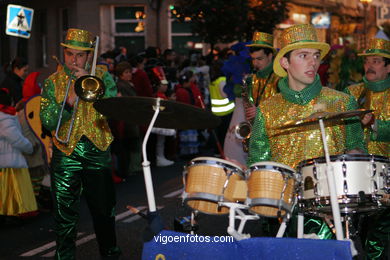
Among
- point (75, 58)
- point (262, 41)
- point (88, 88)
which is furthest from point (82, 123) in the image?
point (262, 41)

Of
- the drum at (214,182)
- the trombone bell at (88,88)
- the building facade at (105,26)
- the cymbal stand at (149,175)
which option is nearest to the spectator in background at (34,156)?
the trombone bell at (88,88)

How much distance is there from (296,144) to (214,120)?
684mm

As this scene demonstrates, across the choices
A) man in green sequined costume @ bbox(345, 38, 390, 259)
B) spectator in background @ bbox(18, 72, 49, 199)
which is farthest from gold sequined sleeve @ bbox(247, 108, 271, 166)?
spectator in background @ bbox(18, 72, 49, 199)

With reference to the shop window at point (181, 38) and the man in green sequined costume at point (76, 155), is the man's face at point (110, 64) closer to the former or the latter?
the man in green sequined costume at point (76, 155)

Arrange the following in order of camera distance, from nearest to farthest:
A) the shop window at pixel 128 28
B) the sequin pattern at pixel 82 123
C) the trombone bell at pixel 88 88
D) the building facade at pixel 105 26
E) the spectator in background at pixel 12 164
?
the trombone bell at pixel 88 88, the sequin pattern at pixel 82 123, the spectator in background at pixel 12 164, the building facade at pixel 105 26, the shop window at pixel 128 28

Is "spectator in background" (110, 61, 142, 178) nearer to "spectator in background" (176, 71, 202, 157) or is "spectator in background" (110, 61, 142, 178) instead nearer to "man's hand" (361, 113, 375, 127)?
"spectator in background" (176, 71, 202, 157)

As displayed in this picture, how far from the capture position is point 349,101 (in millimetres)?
5367

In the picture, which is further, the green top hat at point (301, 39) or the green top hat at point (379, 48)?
the green top hat at point (379, 48)

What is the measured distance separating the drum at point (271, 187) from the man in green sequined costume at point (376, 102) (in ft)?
6.31

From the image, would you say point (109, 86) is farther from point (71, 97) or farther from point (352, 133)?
point (352, 133)

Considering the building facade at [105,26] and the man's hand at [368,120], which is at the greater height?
the building facade at [105,26]

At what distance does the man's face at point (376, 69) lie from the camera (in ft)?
24.4

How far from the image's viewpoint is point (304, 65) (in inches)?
212

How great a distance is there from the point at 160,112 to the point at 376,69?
10.2 feet
